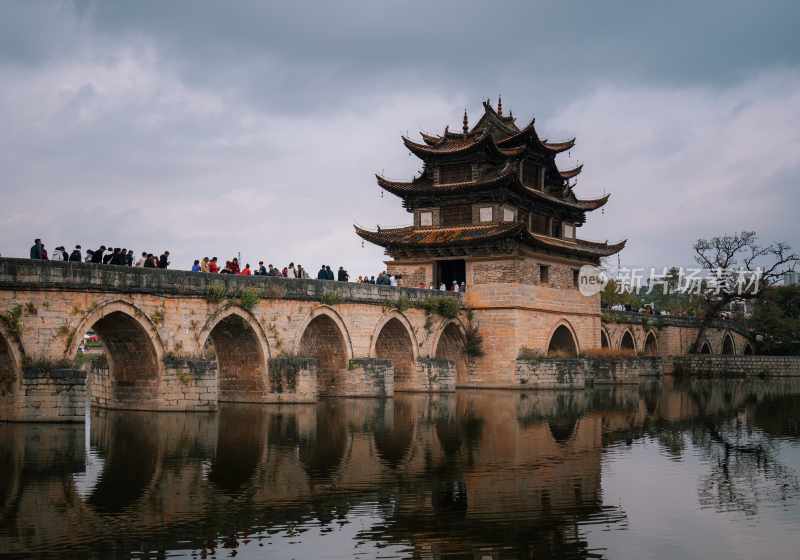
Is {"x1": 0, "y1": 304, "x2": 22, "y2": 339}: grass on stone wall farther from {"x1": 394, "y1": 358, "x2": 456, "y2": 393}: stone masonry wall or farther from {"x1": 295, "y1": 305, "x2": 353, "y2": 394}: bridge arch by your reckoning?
{"x1": 394, "y1": 358, "x2": 456, "y2": 393}: stone masonry wall

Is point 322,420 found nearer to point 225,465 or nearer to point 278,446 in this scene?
point 278,446

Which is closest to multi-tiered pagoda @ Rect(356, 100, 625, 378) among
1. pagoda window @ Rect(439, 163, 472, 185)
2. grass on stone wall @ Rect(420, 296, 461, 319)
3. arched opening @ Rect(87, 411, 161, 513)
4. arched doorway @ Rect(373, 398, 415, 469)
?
pagoda window @ Rect(439, 163, 472, 185)

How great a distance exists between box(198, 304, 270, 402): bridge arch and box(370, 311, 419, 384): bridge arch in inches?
282

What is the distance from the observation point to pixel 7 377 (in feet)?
73.0

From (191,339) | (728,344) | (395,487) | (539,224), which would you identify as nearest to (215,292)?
(191,339)

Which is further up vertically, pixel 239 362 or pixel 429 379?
pixel 239 362

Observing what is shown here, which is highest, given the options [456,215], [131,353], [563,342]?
[456,215]

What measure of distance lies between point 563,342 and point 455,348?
7437 mm

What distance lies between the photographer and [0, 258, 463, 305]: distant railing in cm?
2262

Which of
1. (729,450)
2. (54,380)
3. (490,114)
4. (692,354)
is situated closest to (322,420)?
(54,380)

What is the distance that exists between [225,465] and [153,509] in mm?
4014

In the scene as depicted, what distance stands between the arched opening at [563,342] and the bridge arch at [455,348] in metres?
6.13

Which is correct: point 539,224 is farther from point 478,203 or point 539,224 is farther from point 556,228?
point 478,203

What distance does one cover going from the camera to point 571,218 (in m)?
46.0
